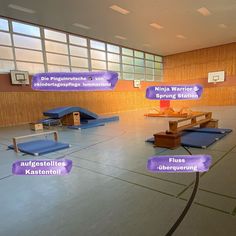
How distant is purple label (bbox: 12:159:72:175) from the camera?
106 inches

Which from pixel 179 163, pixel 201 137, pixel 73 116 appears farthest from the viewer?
pixel 73 116

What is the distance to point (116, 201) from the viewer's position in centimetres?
181

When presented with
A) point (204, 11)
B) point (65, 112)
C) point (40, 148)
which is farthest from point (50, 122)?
point (204, 11)

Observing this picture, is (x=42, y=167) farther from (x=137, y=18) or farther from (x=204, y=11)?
(x=204, y=11)

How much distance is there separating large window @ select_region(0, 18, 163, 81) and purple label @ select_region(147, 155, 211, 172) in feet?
24.5

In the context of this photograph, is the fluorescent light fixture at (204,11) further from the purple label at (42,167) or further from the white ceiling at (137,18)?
the purple label at (42,167)

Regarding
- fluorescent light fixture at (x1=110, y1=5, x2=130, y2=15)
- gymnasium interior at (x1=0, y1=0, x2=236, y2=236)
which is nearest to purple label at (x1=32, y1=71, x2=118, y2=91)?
gymnasium interior at (x1=0, y1=0, x2=236, y2=236)

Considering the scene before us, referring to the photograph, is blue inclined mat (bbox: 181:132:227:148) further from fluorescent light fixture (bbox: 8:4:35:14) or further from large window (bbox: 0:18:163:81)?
large window (bbox: 0:18:163:81)

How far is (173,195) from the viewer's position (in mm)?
1879

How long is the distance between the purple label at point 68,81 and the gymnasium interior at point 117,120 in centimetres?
24

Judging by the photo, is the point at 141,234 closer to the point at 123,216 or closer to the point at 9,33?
the point at 123,216

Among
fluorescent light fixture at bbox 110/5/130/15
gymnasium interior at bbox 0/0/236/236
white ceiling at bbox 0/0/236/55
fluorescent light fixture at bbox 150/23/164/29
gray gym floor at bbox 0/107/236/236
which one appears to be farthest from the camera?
fluorescent light fixture at bbox 150/23/164/29

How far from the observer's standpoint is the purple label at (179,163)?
258 cm

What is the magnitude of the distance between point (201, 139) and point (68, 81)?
453cm
